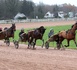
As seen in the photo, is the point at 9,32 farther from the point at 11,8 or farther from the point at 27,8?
the point at 27,8

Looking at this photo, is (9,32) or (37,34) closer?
(37,34)

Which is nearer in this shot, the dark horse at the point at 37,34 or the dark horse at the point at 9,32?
the dark horse at the point at 37,34

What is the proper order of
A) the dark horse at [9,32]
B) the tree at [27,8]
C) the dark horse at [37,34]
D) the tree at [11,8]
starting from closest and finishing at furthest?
the dark horse at [37,34] → the dark horse at [9,32] → the tree at [11,8] → the tree at [27,8]

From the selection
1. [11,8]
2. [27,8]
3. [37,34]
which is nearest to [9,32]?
[37,34]

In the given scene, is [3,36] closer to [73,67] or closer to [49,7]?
[73,67]

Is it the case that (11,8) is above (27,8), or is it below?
above

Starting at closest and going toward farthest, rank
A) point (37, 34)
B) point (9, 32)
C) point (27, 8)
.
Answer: point (37, 34) < point (9, 32) < point (27, 8)

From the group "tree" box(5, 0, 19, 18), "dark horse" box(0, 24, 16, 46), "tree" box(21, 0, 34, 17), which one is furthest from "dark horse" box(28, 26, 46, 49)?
"tree" box(21, 0, 34, 17)

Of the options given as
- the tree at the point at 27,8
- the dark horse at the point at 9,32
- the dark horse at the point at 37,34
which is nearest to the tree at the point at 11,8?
the tree at the point at 27,8

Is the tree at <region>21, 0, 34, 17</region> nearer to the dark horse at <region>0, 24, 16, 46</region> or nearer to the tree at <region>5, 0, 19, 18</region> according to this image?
the tree at <region>5, 0, 19, 18</region>

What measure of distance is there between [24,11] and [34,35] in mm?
84148

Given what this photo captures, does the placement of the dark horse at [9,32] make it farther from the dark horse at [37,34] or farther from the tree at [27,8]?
the tree at [27,8]

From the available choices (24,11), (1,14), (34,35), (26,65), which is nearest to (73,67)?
(26,65)

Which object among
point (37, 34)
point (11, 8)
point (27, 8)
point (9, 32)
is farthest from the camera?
point (27, 8)
